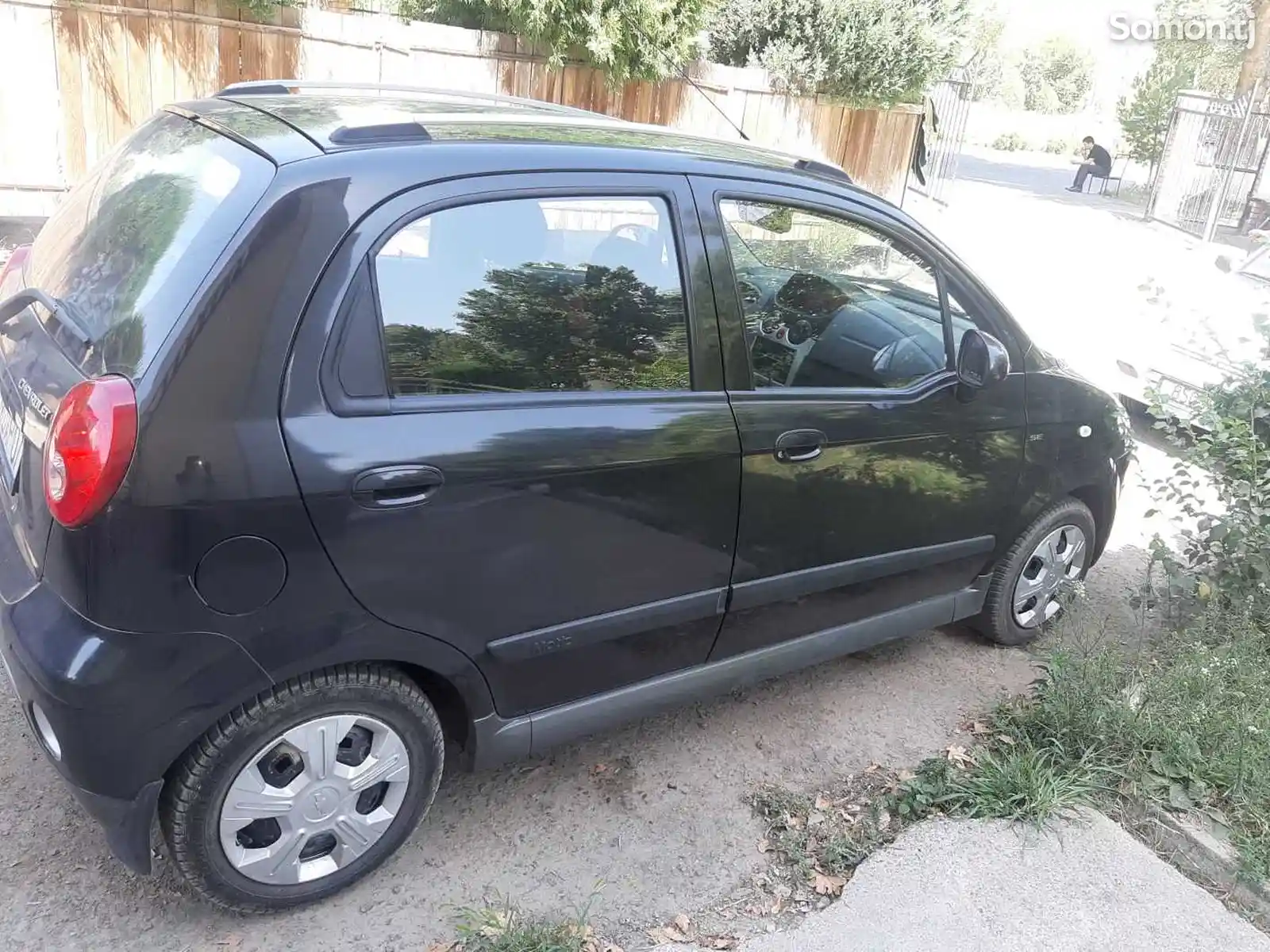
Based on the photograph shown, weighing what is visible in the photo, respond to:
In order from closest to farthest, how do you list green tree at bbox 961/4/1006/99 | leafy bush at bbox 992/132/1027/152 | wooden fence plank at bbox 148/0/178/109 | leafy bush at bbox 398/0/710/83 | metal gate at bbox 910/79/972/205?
wooden fence plank at bbox 148/0/178/109
leafy bush at bbox 398/0/710/83
metal gate at bbox 910/79/972/205
green tree at bbox 961/4/1006/99
leafy bush at bbox 992/132/1027/152

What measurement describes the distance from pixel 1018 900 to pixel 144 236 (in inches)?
111

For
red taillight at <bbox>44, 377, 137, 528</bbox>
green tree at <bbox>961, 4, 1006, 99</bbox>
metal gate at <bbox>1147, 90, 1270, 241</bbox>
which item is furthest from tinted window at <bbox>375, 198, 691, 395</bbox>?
green tree at <bbox>961, 4, 1006, 99</bbox>

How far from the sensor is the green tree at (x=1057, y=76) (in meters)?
70.3

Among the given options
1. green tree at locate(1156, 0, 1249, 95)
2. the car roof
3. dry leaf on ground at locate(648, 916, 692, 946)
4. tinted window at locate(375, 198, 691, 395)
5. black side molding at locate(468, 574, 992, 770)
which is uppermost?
green tree at locate(1156, 0, 1249, 95)

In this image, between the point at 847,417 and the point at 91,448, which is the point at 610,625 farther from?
the point at 91,448

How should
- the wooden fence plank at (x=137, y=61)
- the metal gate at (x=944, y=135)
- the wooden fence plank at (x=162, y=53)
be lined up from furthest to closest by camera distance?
the metal gate at (x=944, y=135) < the wooden fence plank at (x=162, y=53) < the wooden fence plank at (x=137, y=61)

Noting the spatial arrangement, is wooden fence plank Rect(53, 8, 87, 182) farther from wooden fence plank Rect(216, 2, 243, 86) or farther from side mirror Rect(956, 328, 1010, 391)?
side mirror Rect(956, 328, 1010, 391)

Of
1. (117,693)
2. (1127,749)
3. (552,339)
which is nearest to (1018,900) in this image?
(1127,749)

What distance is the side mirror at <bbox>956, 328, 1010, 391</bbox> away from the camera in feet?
10.8

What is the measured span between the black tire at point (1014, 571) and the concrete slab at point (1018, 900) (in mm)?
1110

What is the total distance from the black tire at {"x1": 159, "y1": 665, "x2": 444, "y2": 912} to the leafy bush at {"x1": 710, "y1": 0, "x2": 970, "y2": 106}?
10.8m

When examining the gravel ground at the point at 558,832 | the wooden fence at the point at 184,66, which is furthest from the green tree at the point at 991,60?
the gravel ground at the point at 558,832

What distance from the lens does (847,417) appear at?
310 cm

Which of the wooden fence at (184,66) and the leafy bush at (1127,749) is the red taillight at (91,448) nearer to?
the leafy bush at (1127,749)
